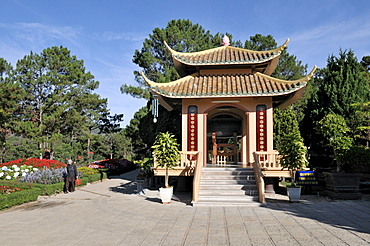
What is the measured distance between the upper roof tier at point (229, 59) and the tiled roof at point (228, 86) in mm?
765

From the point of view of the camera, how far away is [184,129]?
14.3 meters

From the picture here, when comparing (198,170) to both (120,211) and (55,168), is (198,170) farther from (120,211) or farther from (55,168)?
(55,168)

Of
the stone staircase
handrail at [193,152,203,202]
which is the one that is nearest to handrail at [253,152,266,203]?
the stone staircase

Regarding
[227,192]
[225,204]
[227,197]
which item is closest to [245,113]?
[227,192]

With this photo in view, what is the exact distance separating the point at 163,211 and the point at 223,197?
243cm

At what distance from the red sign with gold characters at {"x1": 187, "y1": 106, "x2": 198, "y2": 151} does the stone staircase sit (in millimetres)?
1612

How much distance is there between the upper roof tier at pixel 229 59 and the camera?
1497 cm

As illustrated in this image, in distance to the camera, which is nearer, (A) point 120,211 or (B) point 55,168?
(A) point 120,211

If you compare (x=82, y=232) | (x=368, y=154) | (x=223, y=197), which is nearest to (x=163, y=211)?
(x=223, y=197)

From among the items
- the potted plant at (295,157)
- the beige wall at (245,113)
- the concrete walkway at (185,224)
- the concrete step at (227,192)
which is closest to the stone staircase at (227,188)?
the concrete step at (227,192)

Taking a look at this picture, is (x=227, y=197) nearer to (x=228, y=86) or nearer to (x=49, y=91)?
(x=228, y=86)

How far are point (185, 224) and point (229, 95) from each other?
7.46 m

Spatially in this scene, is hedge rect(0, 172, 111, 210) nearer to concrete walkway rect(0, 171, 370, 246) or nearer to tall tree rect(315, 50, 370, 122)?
concrete walkway rect(0, 171, 370, 246)

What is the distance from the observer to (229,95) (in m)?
13.5
